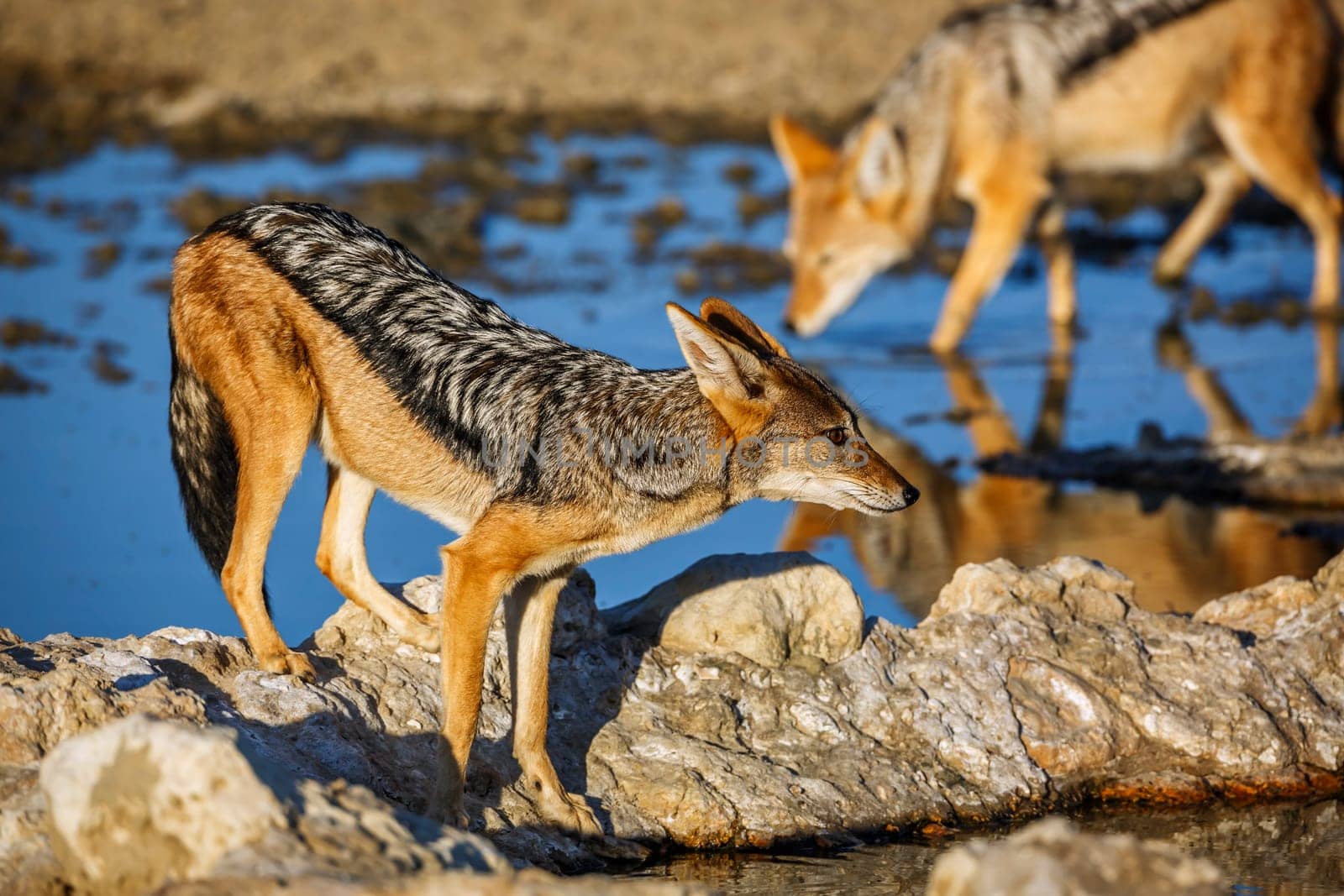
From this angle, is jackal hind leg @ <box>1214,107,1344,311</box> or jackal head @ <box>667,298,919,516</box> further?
jackal hind leg @ <box>1214,107,1344,311</box>

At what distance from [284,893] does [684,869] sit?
2335 millimetres

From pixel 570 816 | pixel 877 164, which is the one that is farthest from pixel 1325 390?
pixel 570 816

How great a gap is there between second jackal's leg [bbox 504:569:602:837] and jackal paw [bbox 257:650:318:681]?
823 millimetres

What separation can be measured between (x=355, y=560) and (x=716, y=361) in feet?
6.32

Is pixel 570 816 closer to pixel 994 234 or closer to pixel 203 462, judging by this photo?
pixel 203 462

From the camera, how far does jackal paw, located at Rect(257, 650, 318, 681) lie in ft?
21.9

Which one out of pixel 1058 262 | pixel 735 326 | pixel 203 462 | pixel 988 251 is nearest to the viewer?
pixel 735 326

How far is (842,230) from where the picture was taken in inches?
586

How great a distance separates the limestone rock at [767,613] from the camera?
23.7 feet

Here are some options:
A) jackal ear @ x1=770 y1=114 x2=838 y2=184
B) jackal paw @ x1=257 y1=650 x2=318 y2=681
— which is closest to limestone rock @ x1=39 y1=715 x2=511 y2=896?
jackal paw @ x1=257 y1=650 x2=318 y2=681

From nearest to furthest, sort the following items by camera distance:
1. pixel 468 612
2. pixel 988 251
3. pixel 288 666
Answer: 1. pixel 468 612
2. pixel 288 666
3. pixel 988 251

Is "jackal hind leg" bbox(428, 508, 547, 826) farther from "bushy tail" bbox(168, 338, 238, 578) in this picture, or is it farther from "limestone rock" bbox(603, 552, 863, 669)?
"bushy tail" bbox(168, 338, 238, 578)

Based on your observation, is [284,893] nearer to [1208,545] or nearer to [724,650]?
[724,650]

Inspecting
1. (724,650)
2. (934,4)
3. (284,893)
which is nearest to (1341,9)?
(934,4)
